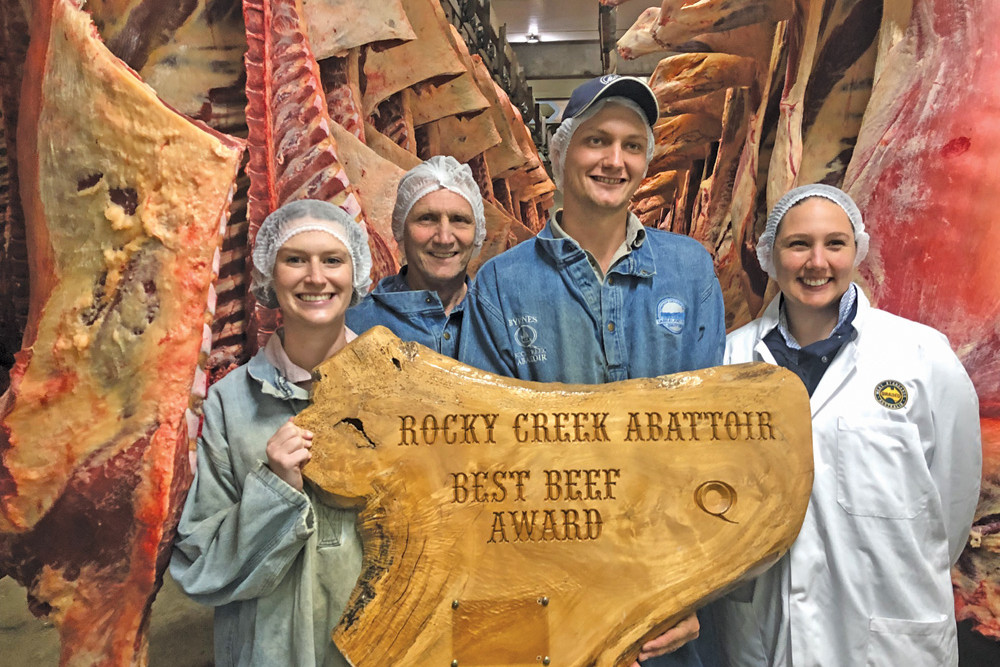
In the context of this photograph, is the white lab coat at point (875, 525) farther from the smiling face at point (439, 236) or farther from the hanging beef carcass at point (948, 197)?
the smiling face at point (439, 236)

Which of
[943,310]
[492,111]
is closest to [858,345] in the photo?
[943,310]

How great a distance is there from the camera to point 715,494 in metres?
1.16

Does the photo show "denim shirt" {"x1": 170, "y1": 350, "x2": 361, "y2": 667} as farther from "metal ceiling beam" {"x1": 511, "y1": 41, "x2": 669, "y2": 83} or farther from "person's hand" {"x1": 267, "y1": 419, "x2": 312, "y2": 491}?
"metal ceiling beam" {"x1": 511, "y1": 41, "x2": 669, "y2": 83}

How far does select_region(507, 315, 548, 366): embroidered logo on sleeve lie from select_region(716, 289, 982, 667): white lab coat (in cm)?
59

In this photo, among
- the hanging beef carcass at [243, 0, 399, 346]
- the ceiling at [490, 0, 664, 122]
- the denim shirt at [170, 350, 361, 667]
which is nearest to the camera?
the denim shirt at [170, 350, 361, 667]

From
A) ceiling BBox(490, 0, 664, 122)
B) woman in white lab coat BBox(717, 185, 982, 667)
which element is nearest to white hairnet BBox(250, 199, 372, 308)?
woman in white lab coat BBox(717, 185, 982, 667)

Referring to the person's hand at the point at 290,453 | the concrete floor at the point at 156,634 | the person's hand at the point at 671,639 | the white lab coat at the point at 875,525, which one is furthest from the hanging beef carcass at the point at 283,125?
the white lab coat at the point at 875,525

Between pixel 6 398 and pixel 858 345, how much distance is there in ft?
5.94

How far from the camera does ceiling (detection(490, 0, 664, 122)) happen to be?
3436 millimetres

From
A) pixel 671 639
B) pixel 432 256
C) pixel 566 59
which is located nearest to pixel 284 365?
pixel 432 256

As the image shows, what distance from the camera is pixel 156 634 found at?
7.06ft

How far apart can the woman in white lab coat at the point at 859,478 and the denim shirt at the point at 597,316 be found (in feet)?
0.68

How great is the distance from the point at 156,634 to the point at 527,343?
1.79m

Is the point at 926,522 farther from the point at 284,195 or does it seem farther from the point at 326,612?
the point at 284,195
